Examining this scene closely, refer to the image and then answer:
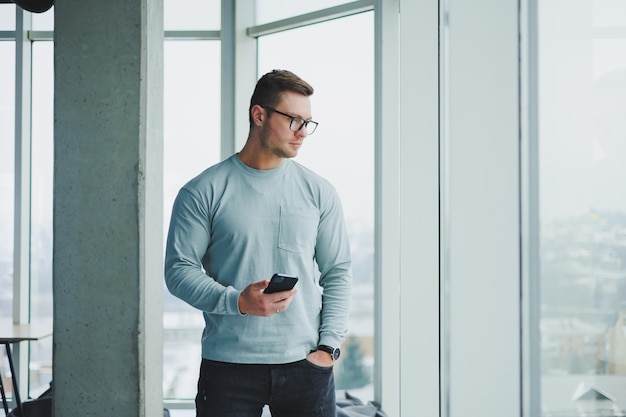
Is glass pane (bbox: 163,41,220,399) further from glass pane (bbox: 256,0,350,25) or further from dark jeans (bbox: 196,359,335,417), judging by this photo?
dark jeans (bbox: 196,359,335,417)

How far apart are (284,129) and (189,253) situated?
0.54 meters

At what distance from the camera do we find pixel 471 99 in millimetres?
1526

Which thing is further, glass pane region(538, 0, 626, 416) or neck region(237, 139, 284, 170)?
neck region(237, 139, 284, 170)

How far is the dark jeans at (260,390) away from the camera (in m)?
1.89

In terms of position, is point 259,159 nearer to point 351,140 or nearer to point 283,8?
point 351,140

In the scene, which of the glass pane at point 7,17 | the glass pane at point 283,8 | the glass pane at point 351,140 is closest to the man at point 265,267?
the glass pane at point 351,140

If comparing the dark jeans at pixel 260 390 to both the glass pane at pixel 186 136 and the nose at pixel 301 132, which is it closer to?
the nose at pixel 301 132

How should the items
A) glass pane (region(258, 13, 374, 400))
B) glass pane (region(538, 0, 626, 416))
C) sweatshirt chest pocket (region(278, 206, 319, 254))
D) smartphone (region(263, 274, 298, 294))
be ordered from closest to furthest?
glass pane (region(538, 0, 626, 416)), smartphone (region(263, 274, 298, 294)), sweatshirt chest pocket (region(278, 206, 319, 254)), glass pane (region(258, 13, 374, 400))

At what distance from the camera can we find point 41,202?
14.9ft

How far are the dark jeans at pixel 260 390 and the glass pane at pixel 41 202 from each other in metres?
3.04

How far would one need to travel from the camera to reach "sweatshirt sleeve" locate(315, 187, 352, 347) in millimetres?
2086

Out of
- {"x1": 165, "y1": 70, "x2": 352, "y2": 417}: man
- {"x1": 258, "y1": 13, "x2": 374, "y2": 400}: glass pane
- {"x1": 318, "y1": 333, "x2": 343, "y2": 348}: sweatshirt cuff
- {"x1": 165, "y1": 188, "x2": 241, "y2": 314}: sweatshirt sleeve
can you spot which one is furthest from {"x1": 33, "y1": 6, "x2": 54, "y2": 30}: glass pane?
{"x1": 318, "y1": 333, "x2": 343, "y2": 348}: sweatshirt cuff

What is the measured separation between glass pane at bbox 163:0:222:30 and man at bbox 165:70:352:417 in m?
2.50

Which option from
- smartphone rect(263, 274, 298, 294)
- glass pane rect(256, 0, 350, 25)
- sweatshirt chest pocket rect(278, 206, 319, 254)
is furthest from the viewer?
glass pane rect(256, 0, 350, 25)
